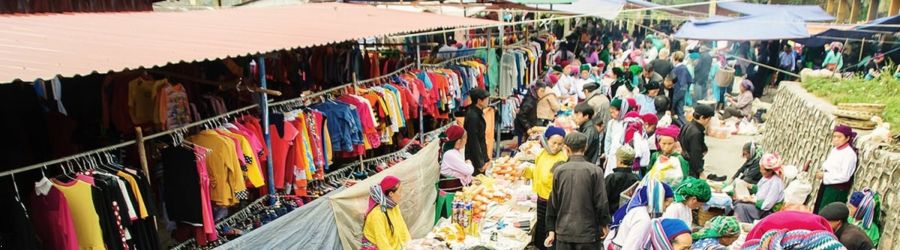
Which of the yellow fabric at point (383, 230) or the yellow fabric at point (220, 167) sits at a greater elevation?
the yellow fabric at point (220, 167)

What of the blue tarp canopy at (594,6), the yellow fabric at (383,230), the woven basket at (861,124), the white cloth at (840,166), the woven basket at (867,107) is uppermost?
the blue tarp canopy at (594,6)

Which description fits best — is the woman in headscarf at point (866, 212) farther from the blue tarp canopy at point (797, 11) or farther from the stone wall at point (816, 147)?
the blue tarp canopy at point (797, 11)

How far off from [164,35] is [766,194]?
6.47 meters

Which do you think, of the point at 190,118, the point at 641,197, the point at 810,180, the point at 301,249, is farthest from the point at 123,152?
the point at 810,180

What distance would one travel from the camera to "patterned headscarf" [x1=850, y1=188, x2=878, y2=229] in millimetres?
5910

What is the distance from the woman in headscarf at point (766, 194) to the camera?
6.93 meters

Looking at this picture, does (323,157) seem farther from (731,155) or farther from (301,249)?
(731,155)

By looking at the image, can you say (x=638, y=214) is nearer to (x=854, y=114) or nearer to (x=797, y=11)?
(x=854, y=114)

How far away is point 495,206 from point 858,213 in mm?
3692

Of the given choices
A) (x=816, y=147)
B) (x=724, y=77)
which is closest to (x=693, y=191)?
(x=816, y=147)

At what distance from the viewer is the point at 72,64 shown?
387 centimetres

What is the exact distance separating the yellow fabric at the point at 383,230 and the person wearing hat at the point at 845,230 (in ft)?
12.5

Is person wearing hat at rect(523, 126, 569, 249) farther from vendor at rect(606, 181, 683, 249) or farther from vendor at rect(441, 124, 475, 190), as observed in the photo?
vendor at rect(606, 181, 683, 249)

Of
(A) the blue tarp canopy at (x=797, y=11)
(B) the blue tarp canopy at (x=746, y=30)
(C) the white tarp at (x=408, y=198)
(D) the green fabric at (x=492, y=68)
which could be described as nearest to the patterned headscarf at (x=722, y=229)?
(C) the white tarp at (x=408, y=198)
